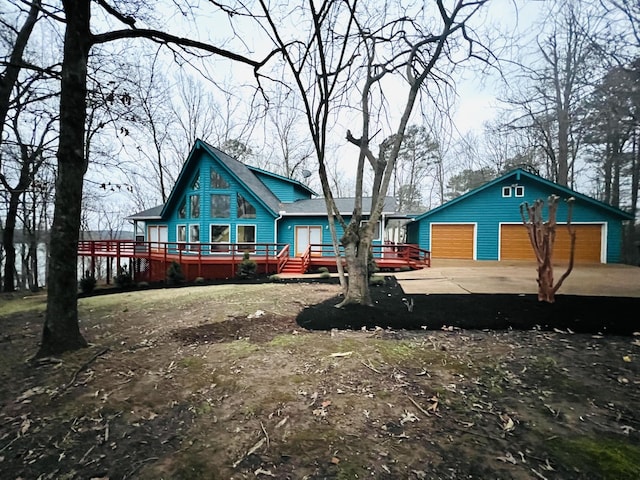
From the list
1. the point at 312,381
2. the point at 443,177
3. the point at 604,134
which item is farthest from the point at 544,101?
the point at 312,381

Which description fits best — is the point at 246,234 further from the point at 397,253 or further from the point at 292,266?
the point at 397,253

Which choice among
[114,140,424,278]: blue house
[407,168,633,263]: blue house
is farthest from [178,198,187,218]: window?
[407,168,633,263]: blue house

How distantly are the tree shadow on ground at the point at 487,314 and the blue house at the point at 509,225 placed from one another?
379 inches

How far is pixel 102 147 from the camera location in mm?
13102

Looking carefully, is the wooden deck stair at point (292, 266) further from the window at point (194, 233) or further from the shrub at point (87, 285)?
the shrub at point (87, 285)

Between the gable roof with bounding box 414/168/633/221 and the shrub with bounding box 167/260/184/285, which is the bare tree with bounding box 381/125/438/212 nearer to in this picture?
the gable roof with bounding box 414/168/633/221

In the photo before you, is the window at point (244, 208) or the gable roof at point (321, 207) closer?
the gable roof at point (321, 207)

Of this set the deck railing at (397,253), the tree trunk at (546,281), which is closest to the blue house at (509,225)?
the deck railing at (397,253)

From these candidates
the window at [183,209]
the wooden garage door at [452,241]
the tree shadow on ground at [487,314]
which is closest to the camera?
the tree shadow on ground at [487,314]

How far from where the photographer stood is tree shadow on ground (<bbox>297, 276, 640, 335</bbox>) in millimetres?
4871

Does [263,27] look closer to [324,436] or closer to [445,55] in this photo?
[445,55]

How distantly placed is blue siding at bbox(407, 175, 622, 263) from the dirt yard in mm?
10981

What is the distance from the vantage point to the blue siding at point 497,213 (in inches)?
559

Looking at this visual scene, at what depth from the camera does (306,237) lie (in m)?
15.9
